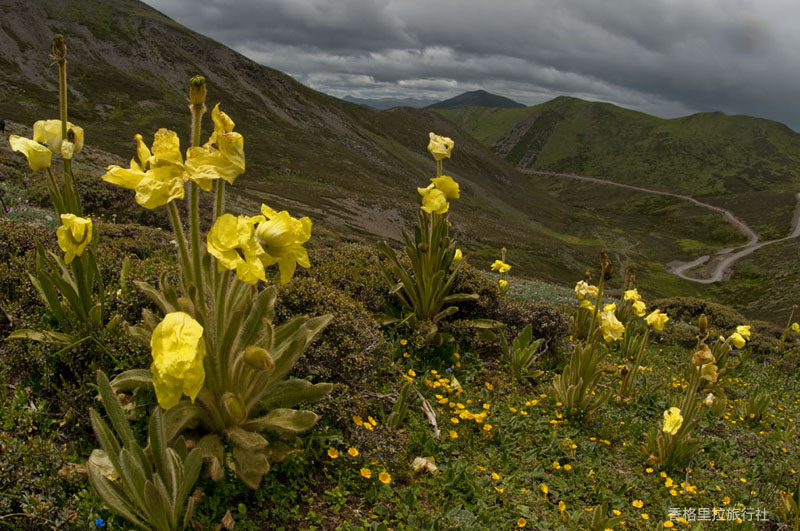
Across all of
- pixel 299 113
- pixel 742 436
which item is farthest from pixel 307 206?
pixel 299 113

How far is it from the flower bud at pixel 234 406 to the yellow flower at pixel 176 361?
2.29ft

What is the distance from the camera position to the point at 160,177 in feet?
6.02

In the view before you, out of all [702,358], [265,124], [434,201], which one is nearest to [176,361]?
[434,201]

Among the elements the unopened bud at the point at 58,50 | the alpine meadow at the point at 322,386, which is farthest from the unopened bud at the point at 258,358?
the unopened bud at the point at 58,50

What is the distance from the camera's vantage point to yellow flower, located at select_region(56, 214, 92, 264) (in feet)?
7.41

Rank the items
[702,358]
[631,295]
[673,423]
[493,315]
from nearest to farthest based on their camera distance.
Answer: [702,358] < [673,423] < [493,315] < [631,295]

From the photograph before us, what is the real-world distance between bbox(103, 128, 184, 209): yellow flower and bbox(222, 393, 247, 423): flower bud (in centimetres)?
102

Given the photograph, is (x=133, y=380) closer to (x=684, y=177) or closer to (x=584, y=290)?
(x=584, y=290)

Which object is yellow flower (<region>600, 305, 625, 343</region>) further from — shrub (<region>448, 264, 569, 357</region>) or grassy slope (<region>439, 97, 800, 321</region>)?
grassy slope (<region>439, 97, 800, 321</region>)

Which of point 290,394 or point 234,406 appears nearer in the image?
point 234,406

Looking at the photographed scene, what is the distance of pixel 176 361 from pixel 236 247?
1.59ft

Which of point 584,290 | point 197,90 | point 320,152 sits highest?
point 320,152

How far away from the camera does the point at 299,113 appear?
89438 mm

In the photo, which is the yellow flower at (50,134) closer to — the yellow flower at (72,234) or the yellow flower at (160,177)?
the yellow flower at (72,234)
